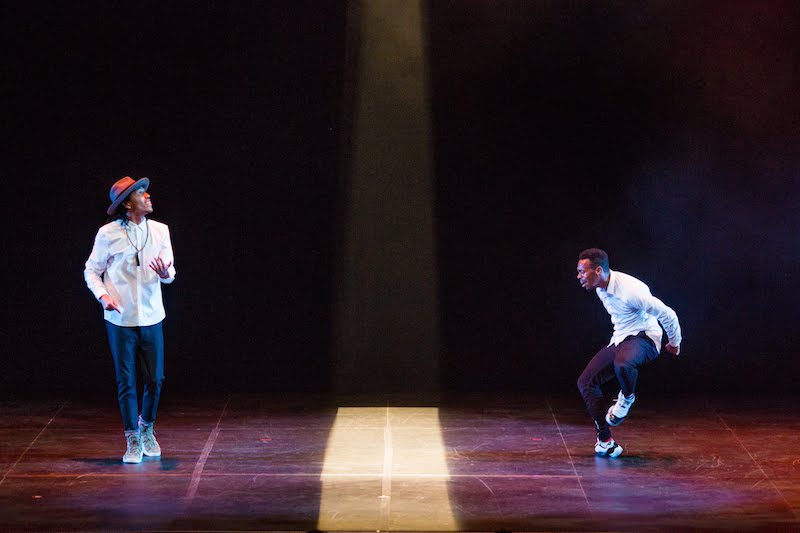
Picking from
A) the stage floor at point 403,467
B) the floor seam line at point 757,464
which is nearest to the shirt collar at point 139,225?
the stage floor at point 403,467

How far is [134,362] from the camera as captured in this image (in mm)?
5395

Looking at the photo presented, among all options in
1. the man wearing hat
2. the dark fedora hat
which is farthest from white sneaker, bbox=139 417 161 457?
the dark fedora hat

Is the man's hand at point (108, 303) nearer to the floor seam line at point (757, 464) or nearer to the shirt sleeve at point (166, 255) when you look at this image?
the shirt sleeve at point (166, 255)

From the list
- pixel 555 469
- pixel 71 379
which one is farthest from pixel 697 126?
pixel 71 379

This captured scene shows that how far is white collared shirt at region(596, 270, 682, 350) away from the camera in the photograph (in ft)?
18.2

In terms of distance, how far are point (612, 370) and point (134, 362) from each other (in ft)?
7.53

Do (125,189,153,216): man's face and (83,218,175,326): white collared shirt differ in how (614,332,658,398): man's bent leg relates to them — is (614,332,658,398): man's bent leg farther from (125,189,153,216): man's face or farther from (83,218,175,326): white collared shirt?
(125,189,153,216): man's face

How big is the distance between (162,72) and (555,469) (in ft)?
10.2

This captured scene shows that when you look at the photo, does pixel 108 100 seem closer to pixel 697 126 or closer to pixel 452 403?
pixel 452 403

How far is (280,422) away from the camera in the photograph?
6.24 meters

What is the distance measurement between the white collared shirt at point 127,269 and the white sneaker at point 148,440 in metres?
0.53

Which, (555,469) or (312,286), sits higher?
(312,286)

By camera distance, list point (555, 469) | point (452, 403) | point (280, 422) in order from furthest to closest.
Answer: point (452, 403), point (280, 422), point (555, 469)

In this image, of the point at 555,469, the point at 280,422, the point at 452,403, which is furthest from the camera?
the point at 452,403
